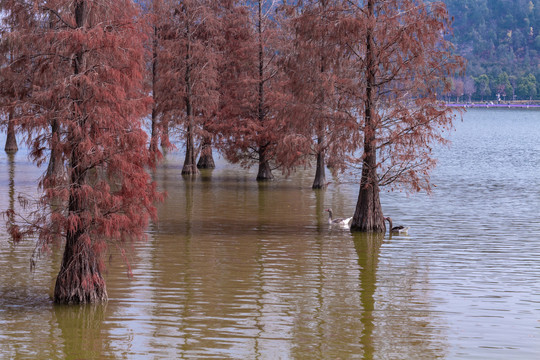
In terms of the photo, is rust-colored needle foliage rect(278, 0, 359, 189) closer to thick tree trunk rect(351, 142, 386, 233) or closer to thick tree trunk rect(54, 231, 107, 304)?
thick tree trunk rect(351, 142, 386, 233)

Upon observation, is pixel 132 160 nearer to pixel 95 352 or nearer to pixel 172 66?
pixel 95 352

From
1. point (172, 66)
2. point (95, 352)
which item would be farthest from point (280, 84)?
point (95, 352)

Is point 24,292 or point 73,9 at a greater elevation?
point 73,9

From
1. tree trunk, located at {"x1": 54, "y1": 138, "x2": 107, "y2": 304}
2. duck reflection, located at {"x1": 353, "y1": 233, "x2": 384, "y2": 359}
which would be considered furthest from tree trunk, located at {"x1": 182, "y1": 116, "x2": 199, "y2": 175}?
tree trunk, located at {"x1": 54, "y1": 138, "x2": 107, "y2": 304}

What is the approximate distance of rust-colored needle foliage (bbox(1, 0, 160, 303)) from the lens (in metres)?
16.6

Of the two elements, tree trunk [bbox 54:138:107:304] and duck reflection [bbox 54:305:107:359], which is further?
tree trunk [bbox 54:138:107:304]

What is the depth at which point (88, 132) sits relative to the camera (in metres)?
16.7

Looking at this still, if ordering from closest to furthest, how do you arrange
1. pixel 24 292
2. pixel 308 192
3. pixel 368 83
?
pixel 24 292
pixel 368 83
pixel 308 192

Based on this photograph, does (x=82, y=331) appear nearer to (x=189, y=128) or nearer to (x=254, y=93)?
(x=254, y=93)

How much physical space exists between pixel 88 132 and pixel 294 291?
6166 millimetres

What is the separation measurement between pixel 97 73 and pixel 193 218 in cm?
1465

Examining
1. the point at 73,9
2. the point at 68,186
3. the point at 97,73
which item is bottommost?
the point at 68,186

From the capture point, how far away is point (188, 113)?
4838 centimetres

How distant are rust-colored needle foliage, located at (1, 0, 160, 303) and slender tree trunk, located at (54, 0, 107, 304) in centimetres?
2
